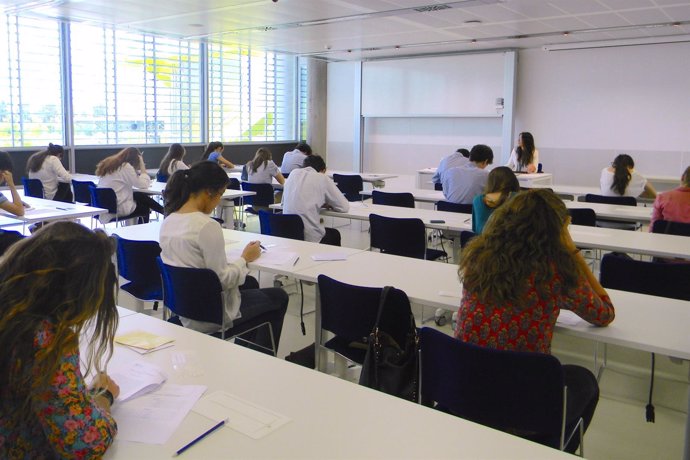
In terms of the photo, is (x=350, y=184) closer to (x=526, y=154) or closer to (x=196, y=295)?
(x=526, y=154)

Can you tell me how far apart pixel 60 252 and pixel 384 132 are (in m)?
12.5

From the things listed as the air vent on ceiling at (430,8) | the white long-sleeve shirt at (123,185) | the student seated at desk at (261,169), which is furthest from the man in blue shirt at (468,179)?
the white long-sleeve shirt at (123,185)

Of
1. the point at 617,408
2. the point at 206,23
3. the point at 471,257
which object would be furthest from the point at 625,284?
the point at 206,23

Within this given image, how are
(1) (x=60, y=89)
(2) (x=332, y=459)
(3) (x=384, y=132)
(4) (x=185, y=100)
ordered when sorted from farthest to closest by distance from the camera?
1. (3) (x=384, y=132)
2. (4) (x=185, y=100)
3. (1) (x=60, y=89)
4. (2) (x=332, y=459)

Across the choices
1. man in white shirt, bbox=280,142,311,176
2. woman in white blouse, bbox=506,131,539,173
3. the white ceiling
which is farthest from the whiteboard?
man in white shirt, bbox=280,142,311,176

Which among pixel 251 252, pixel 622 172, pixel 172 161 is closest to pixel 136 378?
pixel 251 252

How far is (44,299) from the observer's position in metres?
1.31

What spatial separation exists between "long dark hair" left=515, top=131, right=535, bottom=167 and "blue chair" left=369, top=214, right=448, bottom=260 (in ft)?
14.3

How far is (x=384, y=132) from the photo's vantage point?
13.5 metres

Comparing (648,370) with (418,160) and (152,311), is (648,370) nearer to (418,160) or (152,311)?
(152,311)

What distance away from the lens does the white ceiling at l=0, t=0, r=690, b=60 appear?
7496mm

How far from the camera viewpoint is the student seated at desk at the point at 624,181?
6.77m

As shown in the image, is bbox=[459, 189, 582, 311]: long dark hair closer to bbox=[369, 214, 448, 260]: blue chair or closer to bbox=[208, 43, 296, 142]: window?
bbox=[369, 214, 448, 260]: blue chair

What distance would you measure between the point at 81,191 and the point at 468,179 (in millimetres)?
4712
